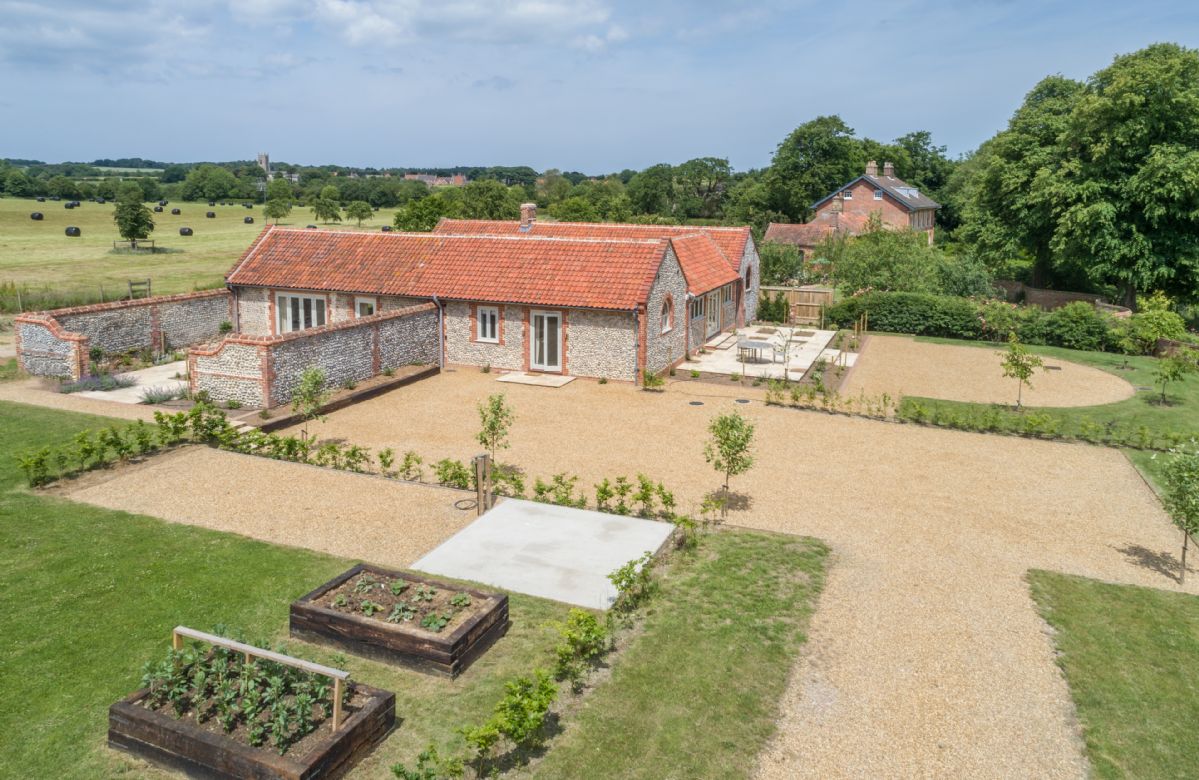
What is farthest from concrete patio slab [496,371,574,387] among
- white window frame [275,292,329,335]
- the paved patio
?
white window frame [275,292,329,335]

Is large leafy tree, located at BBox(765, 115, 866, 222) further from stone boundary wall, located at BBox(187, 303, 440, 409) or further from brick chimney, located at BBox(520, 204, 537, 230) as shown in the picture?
stone boundary wall, located at BBox(187, 303, 440, 409)

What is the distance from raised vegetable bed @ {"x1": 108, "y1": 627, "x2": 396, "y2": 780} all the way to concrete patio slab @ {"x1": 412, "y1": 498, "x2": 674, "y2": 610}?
12.2 feet

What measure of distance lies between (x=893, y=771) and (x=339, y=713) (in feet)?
18.3

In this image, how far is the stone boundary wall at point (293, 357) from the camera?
21356 millimetres

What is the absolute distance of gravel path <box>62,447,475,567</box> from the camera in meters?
13.8

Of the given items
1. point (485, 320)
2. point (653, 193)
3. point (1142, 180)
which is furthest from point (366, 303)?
point (653, 193)

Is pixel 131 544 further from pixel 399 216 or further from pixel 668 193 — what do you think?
pixel 668 193

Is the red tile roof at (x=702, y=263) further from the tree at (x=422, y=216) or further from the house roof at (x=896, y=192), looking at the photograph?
the house roof at (x=896, y=192)

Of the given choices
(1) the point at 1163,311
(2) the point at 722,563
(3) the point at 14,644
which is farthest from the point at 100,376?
(1) the point at 1163,311

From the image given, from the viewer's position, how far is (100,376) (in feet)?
79.6

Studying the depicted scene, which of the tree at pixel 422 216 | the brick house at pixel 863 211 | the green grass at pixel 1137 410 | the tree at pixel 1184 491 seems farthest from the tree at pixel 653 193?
the tree at pixel 1184 491

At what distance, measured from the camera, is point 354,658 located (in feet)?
33.0

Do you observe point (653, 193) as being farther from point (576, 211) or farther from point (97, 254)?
point (97, 254)

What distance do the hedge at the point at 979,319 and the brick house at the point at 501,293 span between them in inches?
391
